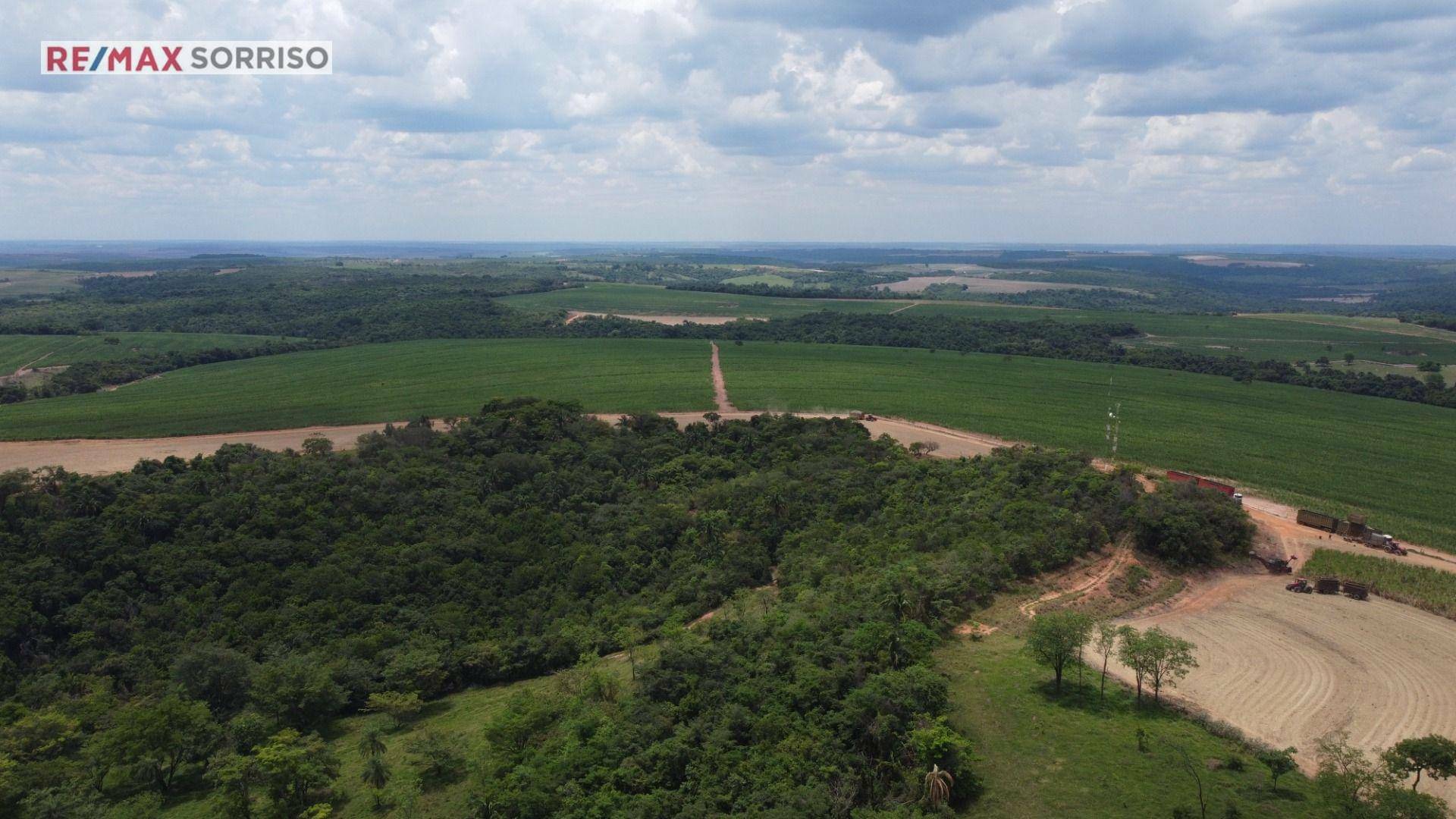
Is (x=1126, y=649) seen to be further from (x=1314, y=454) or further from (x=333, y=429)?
(x=333, y=429)

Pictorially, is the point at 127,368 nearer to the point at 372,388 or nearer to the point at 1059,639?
the point at 372,388

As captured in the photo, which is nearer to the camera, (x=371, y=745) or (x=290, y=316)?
(x=371, y=745)

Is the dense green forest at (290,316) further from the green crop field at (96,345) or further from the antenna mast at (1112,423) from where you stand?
the antenna mast at (1112,423)

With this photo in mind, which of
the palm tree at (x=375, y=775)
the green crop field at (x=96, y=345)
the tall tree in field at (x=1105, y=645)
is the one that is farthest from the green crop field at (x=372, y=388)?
the tall tree in field at (x=1105, y=645)

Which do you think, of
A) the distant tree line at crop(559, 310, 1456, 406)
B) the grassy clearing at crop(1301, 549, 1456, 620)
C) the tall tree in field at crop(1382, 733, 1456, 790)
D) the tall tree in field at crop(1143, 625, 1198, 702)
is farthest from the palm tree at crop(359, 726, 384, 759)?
the distant tree line at crop(559, 310, 1456, 406)

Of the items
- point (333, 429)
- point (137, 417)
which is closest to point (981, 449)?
point (333, 429)

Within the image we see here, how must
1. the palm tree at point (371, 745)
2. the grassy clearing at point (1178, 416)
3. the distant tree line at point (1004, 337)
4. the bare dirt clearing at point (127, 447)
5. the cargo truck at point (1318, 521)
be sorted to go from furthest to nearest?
the distant tree line at point (1004, 337) → the bare dirt clearing at point (127, 447) → the grassy clearing at point (1178, 416) → the cargo truck at point (1318, 521) → the palm tree at point (371, 745)

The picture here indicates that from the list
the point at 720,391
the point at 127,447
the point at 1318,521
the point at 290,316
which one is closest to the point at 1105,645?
the point at 1318,521

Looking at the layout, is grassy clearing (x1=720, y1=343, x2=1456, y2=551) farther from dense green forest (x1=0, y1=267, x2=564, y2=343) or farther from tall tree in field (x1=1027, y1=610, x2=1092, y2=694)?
dense green forest (x1=0, y1=267, x2=564, y2=343)
